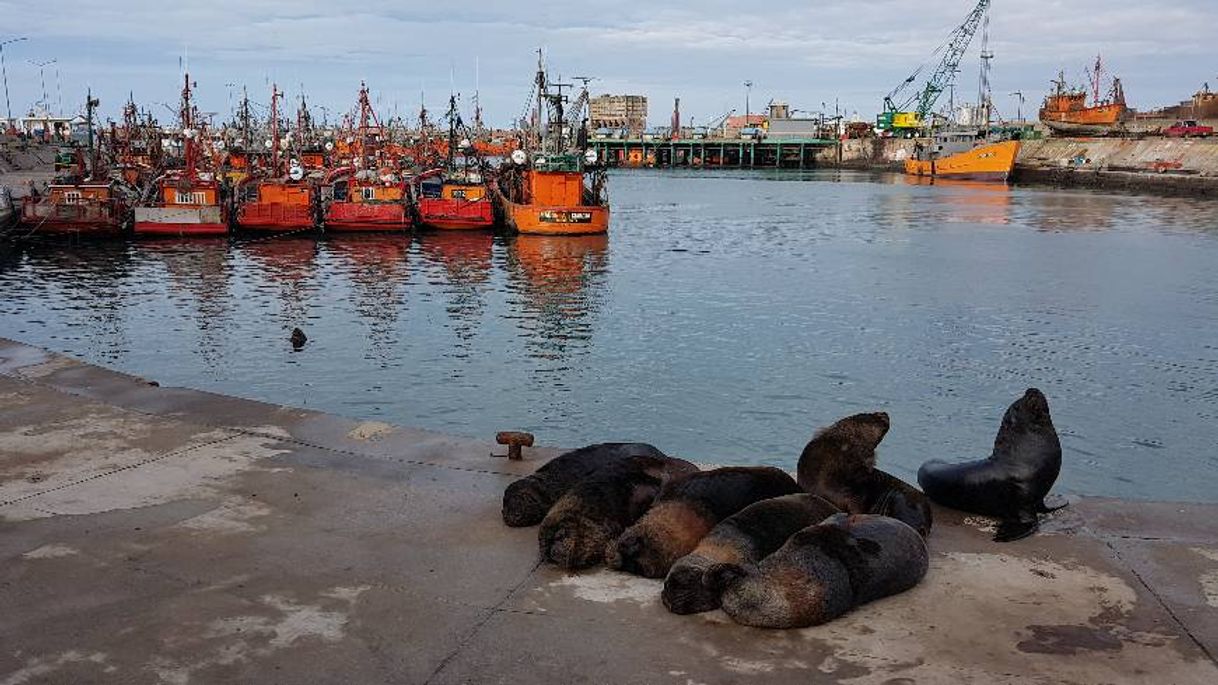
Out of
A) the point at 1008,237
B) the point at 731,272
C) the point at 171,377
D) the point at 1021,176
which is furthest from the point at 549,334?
the point at 1021,176

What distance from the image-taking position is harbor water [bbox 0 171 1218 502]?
1654 cm

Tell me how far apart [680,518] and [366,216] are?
40.7m

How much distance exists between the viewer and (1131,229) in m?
51.7

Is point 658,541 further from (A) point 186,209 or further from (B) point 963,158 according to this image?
(B) point 963,158

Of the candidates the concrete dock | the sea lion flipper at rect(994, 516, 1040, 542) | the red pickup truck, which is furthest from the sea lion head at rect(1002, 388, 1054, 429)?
the red pickup truck

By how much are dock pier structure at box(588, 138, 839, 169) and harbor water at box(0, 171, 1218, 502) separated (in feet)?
357

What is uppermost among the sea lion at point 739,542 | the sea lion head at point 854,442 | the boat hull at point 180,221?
the boat hull at point 180,221

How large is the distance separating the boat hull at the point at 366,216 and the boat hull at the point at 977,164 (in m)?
74.3

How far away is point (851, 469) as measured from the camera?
7590 millimetres

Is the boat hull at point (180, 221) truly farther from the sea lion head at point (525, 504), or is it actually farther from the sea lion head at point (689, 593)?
the sea lion head at point (689, 593)

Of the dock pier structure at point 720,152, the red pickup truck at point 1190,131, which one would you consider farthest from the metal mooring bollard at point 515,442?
the dock pier structure at point 720,152

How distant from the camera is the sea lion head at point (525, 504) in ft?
24.3

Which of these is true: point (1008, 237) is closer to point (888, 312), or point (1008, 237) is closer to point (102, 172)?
point (888, 312)

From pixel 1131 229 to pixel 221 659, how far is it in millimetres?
55113
